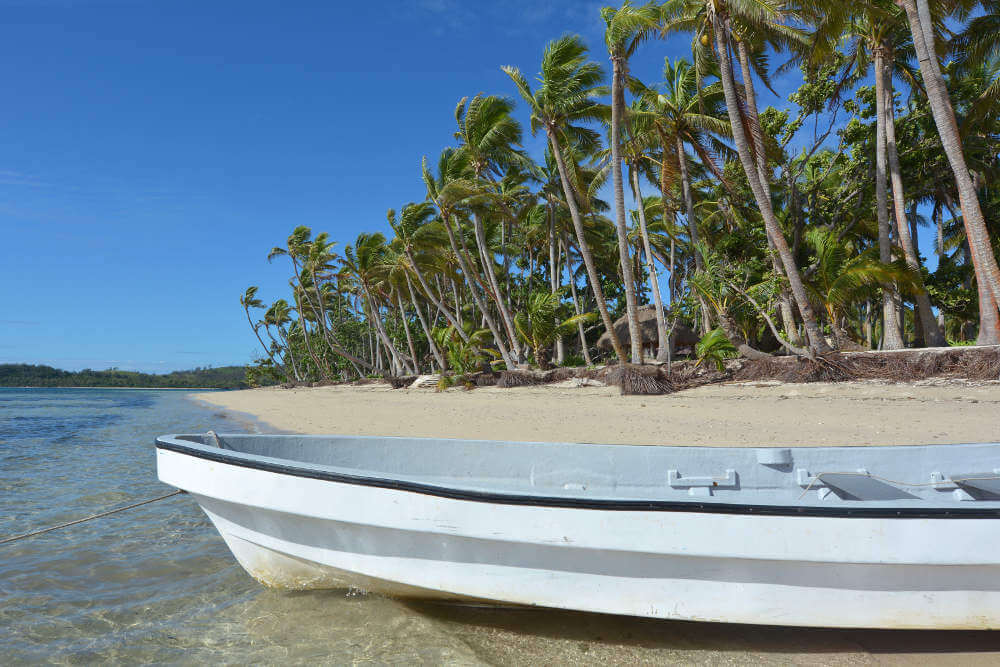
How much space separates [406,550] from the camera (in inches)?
102

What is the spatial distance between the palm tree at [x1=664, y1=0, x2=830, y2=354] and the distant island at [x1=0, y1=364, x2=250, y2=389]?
105 meters

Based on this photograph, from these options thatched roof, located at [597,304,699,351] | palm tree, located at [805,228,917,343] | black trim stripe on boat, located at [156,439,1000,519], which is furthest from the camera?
thatched roof, located at [597,304,699,351]

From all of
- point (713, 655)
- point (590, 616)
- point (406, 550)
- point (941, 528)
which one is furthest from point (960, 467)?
point (406, 550)

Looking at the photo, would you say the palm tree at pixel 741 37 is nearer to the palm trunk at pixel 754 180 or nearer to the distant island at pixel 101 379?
the palm trunk at pixel 754 180

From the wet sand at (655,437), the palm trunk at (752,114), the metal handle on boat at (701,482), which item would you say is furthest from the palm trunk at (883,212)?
the metal handle on boat at (701,482)

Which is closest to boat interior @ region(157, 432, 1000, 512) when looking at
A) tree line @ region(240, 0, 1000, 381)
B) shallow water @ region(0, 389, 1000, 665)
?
shallow water @ region(0, 389, 1000, 665)

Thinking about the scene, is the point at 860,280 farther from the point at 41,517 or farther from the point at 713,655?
the point at 41,517

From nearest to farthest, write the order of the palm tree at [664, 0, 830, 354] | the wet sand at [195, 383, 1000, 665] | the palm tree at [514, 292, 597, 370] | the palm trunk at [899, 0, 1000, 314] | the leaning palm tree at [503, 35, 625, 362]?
the wet sand at [195, 383, 1000, 665] → the palm trunk at [899, 0, 1000, 314] → the palm tree at [664, 0, 830, 354] → the leaning palm tree at [503, 35, 625, 362] → the palm tree at [514, 292, 597, 370]

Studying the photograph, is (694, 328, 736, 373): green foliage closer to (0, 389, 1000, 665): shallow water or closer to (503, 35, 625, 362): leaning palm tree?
(503, 35, 625, 362): leaning palm tree

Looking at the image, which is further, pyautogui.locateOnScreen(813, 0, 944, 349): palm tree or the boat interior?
pyautogui.locateOnScreen(813, 0, 944, 349): palm tree

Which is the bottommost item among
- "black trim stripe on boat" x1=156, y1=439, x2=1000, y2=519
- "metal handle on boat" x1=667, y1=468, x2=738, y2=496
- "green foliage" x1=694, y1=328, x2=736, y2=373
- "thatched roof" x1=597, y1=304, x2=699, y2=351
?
"metal handle on boat" x1=667, y1=468, x2=738, y2=496

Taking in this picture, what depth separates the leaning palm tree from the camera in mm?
15227

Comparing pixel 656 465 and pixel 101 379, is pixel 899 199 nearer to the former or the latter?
pixel 656 465

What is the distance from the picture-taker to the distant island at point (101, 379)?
4080 inches
